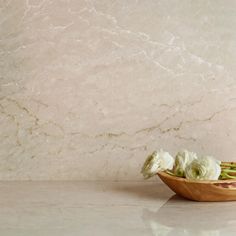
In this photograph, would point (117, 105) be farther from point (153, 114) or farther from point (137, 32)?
point (137, 32)

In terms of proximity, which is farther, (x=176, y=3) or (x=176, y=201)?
(x=176, y=3)

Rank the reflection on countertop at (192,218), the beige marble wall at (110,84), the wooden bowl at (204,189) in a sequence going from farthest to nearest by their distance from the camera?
the beige marble wall at (110,84) < the wooden bowl at (204,189) < the reflection on countertop at (192,218)

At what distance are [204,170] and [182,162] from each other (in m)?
0.09

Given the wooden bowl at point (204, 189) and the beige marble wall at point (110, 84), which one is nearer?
the wooden bowl at point (204, 189)

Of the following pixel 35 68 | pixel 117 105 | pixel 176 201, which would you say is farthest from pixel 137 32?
pixel 176 201

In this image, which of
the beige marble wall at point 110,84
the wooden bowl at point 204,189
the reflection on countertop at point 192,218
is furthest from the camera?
the beige marble wall at point 110,84

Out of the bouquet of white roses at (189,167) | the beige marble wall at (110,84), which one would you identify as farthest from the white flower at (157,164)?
the beige marble wall at (110,84)

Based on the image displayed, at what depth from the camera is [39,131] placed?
5.00ft

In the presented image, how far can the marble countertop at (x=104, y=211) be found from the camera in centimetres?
105

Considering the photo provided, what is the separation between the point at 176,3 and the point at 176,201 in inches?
24.7

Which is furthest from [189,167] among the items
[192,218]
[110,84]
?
[110,84]

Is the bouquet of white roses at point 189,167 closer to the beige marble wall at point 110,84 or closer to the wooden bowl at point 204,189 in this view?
the wooden bowl at point 204,189

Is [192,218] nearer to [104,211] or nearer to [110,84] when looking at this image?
[104,211]

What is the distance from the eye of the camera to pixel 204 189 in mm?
1241
